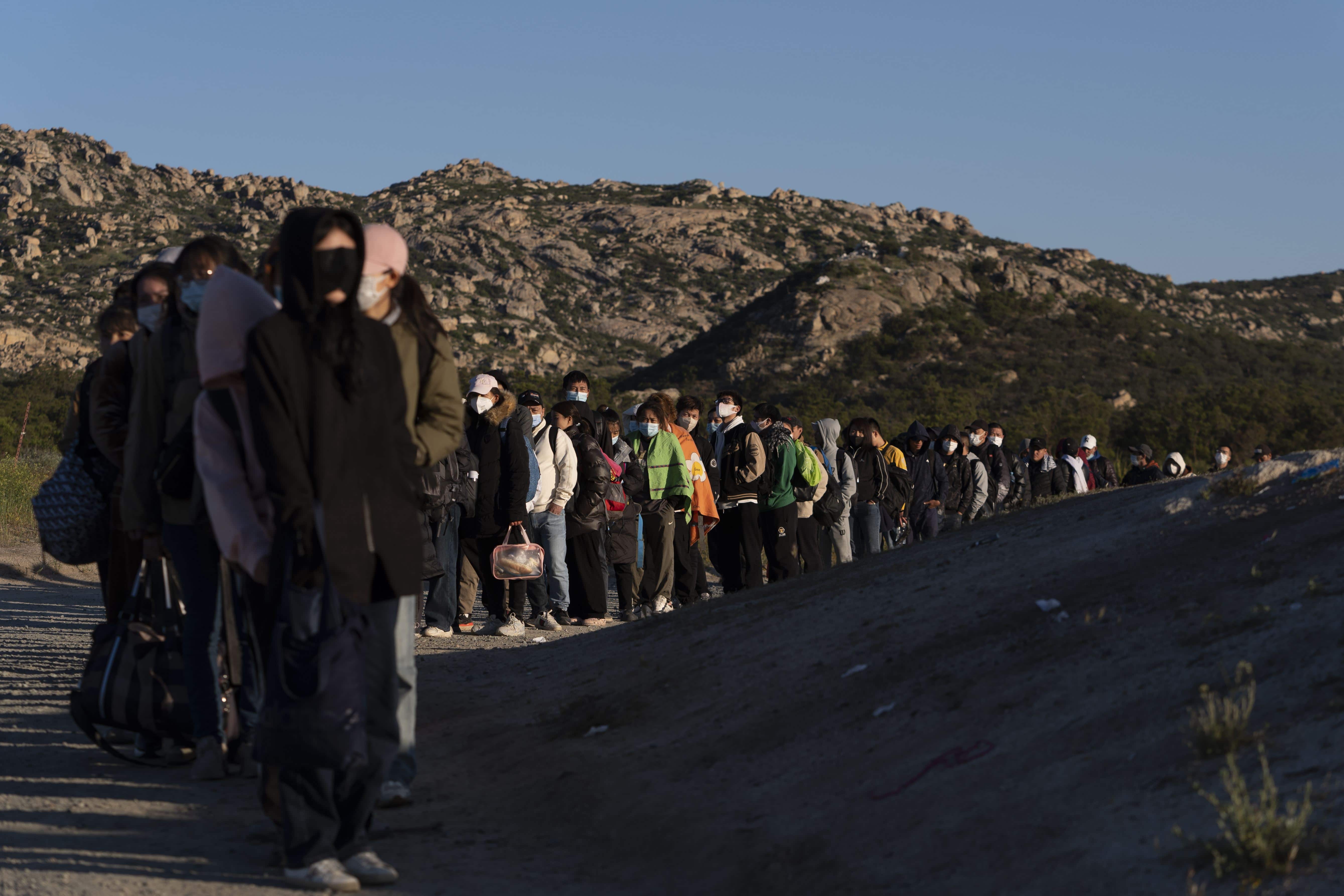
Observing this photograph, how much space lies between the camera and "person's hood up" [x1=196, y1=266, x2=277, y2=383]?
398cm

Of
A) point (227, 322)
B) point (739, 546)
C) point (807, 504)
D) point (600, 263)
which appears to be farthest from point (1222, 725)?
point (600, 263)

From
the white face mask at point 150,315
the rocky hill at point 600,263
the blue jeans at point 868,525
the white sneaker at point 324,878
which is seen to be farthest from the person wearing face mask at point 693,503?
the rocky hill at point 600,263

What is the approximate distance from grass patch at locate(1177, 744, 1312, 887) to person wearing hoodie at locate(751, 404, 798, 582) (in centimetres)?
925

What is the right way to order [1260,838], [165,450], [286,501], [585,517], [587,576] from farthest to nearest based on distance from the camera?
[587,576] → [585,517] → [165,450] → [286,501] → [1260,838]

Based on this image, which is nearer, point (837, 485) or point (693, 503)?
point (693, 503)

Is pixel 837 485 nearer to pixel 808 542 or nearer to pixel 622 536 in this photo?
pixel 808 542

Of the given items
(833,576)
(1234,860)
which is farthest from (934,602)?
(1234,860)

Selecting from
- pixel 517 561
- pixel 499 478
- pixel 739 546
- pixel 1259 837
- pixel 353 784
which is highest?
pixel 499 478

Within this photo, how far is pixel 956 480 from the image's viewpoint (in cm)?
1717

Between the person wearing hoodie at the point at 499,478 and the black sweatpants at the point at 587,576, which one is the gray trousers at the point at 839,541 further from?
the person wearing hoodie at the point at 499,478

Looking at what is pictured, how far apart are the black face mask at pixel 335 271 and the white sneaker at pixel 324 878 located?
173 cm

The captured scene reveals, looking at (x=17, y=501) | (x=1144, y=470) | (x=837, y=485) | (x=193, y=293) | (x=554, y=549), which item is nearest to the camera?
(x=193, y=293)

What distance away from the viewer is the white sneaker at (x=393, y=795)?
203 inches

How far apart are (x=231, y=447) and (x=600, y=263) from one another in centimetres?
10381
